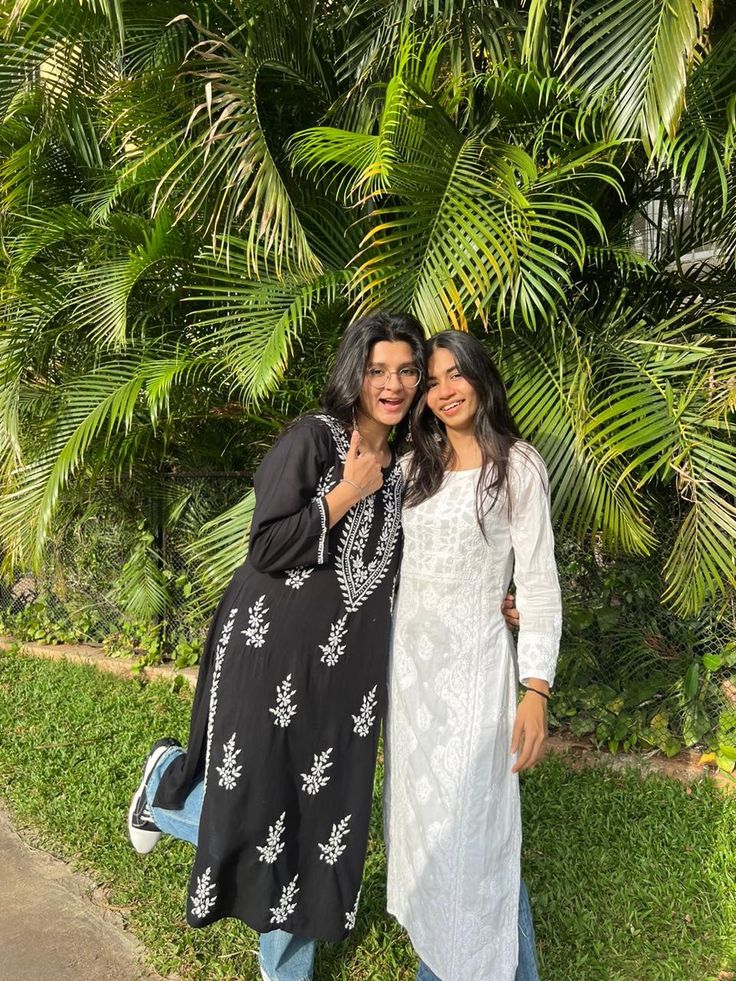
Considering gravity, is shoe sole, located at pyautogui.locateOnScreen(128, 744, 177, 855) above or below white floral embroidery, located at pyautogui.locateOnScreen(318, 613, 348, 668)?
below

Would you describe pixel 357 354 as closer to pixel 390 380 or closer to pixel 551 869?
pixel 390 380

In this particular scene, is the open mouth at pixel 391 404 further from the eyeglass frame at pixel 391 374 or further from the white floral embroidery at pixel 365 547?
the white floral embroidery at pixel 365 547

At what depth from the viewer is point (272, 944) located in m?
2.16

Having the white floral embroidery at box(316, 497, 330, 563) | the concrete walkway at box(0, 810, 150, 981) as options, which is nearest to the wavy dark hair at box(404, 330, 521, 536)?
the white floral embroidery at box(316, 497, 330, 563)

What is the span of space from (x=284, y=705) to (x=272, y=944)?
71 centimetres

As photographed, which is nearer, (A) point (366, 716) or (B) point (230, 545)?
(A) point (366, 716)

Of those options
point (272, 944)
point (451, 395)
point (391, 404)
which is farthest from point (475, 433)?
point (272, 944)

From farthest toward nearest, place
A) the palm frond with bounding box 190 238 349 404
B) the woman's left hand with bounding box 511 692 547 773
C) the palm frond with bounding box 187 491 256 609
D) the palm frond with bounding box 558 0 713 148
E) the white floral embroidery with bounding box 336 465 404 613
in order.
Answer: the palm frond with bounding box 187 491 256 609
the palm frond with bounding box 190 238 349 404
the palm frond with bounding box 558 0 713 148
the white floral embroidery with bounding box 336 465 404 613
the woman's left hand with bounding box 511 692 547 773

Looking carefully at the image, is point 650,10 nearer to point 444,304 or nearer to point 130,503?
point 444,304

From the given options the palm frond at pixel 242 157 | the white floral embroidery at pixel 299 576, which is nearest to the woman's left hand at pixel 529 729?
the white floral embroidery at pixel 299 576

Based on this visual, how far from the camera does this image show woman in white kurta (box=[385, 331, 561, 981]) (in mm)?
1801

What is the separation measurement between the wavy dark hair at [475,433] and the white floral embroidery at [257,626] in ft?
1.47

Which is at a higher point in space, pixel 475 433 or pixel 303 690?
pixel 475 433

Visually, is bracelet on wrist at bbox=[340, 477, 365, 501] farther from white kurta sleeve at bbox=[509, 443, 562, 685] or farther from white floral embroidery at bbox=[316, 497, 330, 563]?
white kurta sleeve at bbox=[509, 443, 562, 685]
